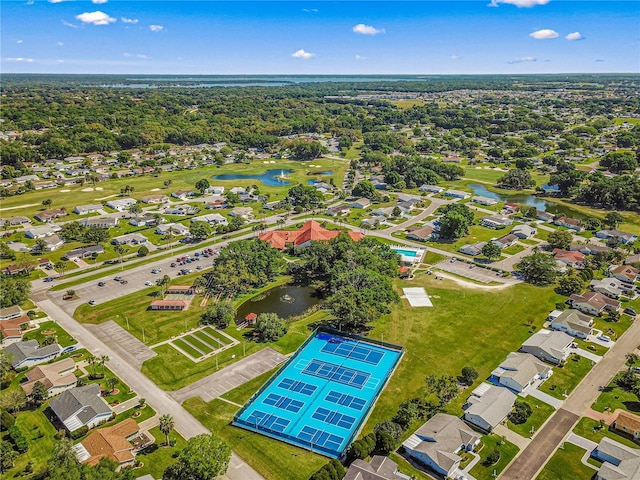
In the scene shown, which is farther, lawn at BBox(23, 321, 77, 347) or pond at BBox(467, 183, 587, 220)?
pond at BBox(467, 183, 587, 220)

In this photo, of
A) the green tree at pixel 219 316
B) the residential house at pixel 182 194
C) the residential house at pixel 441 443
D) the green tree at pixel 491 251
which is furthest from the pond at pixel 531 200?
the green tree at pixel 219 316

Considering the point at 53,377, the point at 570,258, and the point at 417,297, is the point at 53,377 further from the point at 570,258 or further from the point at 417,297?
the point at 570,258

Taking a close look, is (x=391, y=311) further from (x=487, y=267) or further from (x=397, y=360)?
(x=487, y=267)

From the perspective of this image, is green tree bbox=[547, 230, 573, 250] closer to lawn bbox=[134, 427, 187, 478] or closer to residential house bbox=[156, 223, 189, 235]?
residential house bbox=[156, 223, 189, 235]

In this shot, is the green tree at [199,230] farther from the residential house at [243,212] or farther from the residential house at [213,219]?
the residential house at [243,212]

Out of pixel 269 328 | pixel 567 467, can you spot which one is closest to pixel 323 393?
pixel 269 328

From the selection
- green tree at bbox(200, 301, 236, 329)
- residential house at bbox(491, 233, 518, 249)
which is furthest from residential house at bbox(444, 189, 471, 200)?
green tree at bbox(200, 301, 236, 329)

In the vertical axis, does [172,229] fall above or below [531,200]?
above
